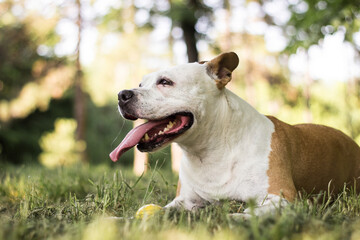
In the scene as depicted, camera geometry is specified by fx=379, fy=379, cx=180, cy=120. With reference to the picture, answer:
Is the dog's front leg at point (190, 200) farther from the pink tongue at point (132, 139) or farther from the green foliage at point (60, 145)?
the green foliage at point (60, 145)

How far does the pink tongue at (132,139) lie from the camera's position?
2.77 m

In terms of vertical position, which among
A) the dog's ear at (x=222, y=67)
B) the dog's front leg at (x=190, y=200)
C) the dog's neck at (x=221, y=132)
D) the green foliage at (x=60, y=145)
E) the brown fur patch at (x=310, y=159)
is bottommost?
the green foliage at (x=60, y=145)

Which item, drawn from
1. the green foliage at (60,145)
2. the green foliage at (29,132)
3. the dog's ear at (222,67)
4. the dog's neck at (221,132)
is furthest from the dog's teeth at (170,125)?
the green foliage at (29,132)

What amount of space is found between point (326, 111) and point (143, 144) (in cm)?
1373

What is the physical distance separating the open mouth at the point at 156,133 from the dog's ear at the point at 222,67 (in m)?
0.41

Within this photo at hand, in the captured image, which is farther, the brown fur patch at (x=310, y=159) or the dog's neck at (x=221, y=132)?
the dog's neck at (x=221, y=132)

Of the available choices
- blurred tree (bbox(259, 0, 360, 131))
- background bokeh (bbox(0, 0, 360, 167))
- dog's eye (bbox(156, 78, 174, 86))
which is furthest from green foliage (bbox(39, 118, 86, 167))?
dog's eye (bbox(156, 78, 174, 86))

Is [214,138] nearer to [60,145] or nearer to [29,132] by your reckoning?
[60,145]

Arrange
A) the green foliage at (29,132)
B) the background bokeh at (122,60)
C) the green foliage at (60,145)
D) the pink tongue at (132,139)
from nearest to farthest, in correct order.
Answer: the pink tongue at (132,139)
the background bokeh at (122,60)
the green foliage at (60,145)
the green foliage at (29,132)

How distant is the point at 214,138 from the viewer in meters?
2.94

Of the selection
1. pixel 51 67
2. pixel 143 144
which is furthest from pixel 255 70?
pixel 143 144

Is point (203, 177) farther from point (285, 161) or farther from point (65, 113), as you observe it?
point (65, 113)

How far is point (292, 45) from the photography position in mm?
5367

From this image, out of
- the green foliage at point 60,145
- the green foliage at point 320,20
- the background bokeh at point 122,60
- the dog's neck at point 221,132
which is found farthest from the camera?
the green foliage at point 60,145
